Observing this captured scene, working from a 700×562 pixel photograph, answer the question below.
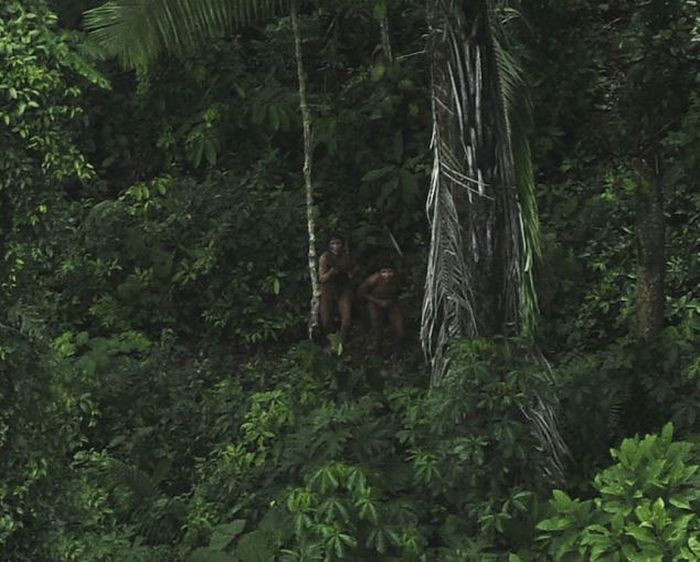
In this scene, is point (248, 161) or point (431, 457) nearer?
point (431, 457)

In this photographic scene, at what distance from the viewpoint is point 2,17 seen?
5680 mm

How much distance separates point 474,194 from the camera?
25.0 ft

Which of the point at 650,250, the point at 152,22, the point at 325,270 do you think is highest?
the point at 152,22

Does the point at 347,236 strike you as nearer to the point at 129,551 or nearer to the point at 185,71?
the point at 185,71

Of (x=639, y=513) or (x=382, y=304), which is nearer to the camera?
(x=639, y=513)

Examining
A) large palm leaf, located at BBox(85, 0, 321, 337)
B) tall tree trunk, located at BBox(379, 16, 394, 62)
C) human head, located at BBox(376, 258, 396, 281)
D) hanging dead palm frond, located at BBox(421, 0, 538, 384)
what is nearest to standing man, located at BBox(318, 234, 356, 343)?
human head, located at BBox(376, 258, 396, 281)

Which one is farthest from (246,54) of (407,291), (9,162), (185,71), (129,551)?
(9,162)

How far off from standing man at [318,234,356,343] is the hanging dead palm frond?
128 inches

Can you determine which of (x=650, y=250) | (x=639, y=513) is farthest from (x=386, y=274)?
(x=639, y=513)

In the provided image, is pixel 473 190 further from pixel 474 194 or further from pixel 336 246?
pixel 336 246

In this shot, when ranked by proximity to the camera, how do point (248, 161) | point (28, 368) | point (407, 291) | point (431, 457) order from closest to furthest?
point (28, 368) → point (431, 457) → point (407, 291) → point (248, 161)

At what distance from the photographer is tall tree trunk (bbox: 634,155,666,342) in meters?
8.34

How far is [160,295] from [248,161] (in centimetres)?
200

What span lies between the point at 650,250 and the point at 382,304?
3.03 m
